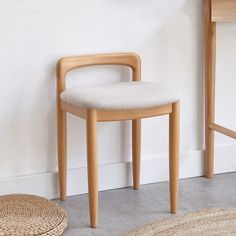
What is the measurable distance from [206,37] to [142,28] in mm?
293

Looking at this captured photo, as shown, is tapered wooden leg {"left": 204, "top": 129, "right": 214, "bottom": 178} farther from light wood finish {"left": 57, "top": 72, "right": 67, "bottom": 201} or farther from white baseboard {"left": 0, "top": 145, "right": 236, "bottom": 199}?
light wood finish {"left": 57, "top": 72, "right": 67, "bottom": 201}

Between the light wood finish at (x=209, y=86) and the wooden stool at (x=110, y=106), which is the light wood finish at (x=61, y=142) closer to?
the wooden stool at (x=110, y=106)

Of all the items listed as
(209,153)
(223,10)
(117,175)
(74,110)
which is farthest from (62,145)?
(223,10)

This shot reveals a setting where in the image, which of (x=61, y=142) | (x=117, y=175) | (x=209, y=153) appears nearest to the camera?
(x=61, y=142)

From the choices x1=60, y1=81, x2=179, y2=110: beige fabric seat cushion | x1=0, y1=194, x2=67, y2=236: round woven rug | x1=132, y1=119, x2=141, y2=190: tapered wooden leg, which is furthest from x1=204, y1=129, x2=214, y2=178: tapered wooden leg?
x1=0, y1=194, x2=67, y2=236: round woven rug

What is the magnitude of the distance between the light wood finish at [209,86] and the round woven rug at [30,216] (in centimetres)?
79

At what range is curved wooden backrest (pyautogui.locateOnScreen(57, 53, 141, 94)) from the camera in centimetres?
223

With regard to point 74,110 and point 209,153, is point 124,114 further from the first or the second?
point 209,153

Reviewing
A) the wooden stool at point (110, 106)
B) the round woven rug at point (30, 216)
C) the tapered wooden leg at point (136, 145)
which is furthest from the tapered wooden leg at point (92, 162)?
the tapered wooden leg at point (136, 145)

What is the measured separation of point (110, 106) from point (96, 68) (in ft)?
1.40

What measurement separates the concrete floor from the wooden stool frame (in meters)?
0.14

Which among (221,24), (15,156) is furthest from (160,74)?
(15,156)

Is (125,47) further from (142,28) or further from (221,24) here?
(221,24)

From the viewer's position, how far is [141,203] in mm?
2314
